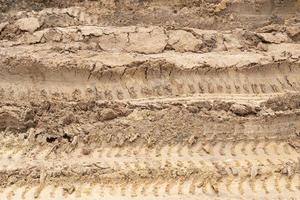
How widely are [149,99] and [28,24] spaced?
1.75 metres

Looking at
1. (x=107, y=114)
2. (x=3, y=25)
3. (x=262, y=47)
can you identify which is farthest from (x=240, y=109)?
(x=3, y=25)

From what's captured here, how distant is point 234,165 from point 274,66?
1.72m

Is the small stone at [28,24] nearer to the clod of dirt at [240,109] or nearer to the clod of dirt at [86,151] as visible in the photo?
the clod of dirt at [86,151]

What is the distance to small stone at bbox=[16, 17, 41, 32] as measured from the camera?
6695 millimetres

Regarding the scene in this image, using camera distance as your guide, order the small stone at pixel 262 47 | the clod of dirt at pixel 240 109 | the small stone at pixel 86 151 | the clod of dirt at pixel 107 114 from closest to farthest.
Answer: the small stone at pixel 86 151 < the clod of dirt at pixel 107 114 < the clod of dirt at pixel 240 109 < the small stone at pixel 262 47

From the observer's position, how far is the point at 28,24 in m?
6.73

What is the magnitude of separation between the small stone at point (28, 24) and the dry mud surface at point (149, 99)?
1cm

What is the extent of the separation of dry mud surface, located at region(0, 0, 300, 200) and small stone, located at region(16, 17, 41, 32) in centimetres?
1

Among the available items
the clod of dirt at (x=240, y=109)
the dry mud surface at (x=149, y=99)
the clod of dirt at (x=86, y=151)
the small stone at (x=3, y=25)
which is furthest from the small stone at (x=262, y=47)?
the small stone at (x=3, y=25)

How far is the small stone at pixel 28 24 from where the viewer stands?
6.70 meters

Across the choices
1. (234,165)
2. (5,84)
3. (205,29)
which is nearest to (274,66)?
(205,29)

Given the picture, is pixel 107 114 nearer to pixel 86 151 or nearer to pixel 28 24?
pixel 86 151

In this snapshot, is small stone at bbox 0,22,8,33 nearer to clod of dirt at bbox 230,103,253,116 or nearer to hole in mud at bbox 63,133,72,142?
hole in mud at bbox 63,133,72,142

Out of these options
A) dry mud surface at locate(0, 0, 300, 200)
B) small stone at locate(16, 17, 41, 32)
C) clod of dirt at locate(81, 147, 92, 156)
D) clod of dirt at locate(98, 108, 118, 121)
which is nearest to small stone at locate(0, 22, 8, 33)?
dry mud surface at locate(0, 0, 300, 200)
